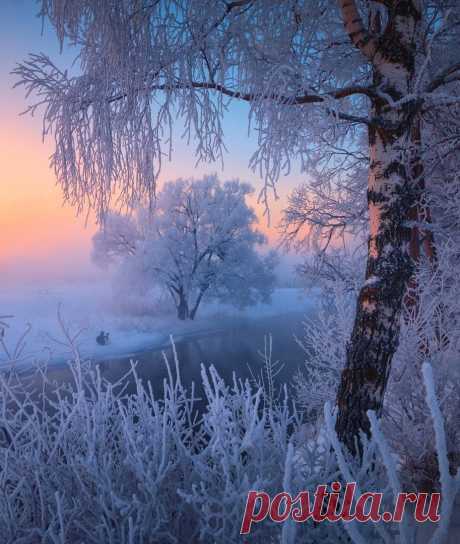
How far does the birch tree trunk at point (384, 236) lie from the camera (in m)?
3.01

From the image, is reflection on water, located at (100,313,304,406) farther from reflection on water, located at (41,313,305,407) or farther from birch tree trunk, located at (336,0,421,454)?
birch tree trunk, located at (336,0,421,454)

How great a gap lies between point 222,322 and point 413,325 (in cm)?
2311

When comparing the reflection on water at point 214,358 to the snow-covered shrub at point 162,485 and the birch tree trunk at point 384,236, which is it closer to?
the birch tree trunk at point 384,236

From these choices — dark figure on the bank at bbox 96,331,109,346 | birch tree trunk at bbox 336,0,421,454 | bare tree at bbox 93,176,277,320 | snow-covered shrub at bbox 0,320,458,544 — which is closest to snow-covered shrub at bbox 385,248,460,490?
birch tree trunk at bbox 336,0,421,454

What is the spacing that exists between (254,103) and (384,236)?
4.74 ft

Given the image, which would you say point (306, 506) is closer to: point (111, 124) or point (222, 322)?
point (111, 124)

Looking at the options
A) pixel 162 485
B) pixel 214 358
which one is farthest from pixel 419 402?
pixel 214 358

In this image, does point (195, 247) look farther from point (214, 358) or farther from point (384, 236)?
point (384, 236)

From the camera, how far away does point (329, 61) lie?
4.30 metres

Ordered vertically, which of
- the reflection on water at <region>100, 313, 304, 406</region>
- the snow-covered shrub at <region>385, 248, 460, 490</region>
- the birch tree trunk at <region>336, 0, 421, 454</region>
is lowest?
the reflection on water at <region>100, 313, 304, 406</region>

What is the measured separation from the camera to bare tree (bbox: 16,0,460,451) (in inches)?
117

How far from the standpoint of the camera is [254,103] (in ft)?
9.16

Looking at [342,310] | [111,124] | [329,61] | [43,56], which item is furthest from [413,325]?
[43,56]

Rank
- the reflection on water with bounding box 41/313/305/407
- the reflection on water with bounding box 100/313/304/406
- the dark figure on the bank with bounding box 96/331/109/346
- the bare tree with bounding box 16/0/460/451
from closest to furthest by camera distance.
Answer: the bare tree with bounding box 16/0/460/451 < the reflection on water with bounding box 41/313/305/407 < the reflection on water with bounding box 100/313/304/406 < the dark figure on the bank with bounding box 96/331/109/346
